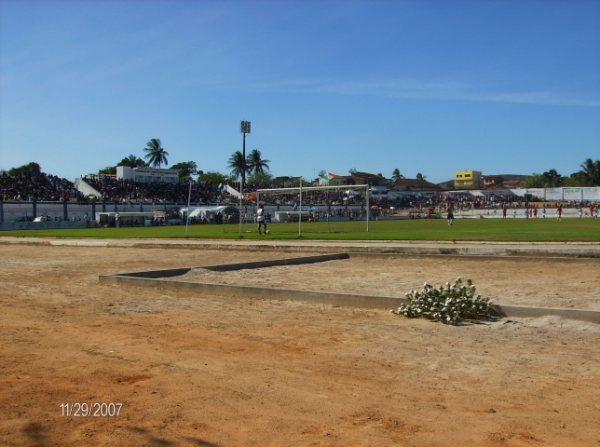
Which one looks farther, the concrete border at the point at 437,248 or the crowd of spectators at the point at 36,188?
the crowd of spectators at the point at 36,188

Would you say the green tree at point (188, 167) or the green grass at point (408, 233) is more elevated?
the green tree at point (188, 167)

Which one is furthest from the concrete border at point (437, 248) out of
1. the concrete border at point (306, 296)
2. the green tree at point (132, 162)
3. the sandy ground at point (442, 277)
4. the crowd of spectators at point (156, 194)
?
the green tree at point (132, 162)

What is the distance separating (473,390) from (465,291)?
4042 mm

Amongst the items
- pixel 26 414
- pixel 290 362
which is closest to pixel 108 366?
pixel 26 414

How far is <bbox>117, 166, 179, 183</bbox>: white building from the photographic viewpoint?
81.6m

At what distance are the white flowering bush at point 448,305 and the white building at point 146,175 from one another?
75.5 meters

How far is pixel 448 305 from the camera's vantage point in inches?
364

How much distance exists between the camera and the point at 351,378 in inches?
235

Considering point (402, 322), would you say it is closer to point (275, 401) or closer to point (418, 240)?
point (275, 401)
